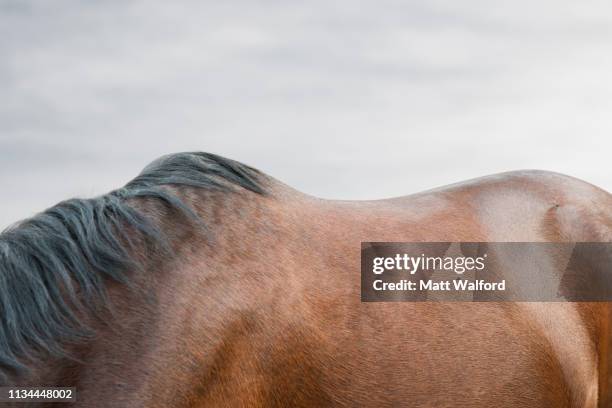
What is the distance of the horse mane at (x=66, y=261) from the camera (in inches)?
140

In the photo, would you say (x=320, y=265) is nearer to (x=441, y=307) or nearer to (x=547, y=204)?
(x=441, y=307)

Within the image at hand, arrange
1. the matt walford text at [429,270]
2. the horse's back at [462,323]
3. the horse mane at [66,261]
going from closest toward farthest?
1. the horse mane at [66,261]
2. the horse's back at [462,323]
3. the matt walford text at [429,270]

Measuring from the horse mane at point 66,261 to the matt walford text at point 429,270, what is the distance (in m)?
1.03

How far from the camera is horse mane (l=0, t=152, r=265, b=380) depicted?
3564 millimetres

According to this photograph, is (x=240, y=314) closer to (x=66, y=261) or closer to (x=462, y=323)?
(x=66, y=261)

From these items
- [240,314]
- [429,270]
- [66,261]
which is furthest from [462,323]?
[66,261]

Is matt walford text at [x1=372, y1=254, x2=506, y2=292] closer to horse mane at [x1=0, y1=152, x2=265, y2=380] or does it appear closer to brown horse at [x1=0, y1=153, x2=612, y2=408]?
brown horse at [x1=0, y1=153, x2=612, y2=408]

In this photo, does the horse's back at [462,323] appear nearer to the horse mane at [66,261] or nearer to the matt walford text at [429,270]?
the matt walford text at [429,270]

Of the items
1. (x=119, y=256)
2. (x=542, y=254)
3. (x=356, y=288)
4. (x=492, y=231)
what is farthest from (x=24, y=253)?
(x=542, y=254)

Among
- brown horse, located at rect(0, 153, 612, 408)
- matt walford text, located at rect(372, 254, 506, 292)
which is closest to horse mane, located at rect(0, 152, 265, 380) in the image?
brown horse, located at rect(0, 153, 612, 408)

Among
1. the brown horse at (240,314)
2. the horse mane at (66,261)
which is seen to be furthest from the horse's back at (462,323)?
the horse mane at (66,261)

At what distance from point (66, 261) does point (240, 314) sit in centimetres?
87

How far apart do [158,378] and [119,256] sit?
0.62m

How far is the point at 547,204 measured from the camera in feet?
16.6
